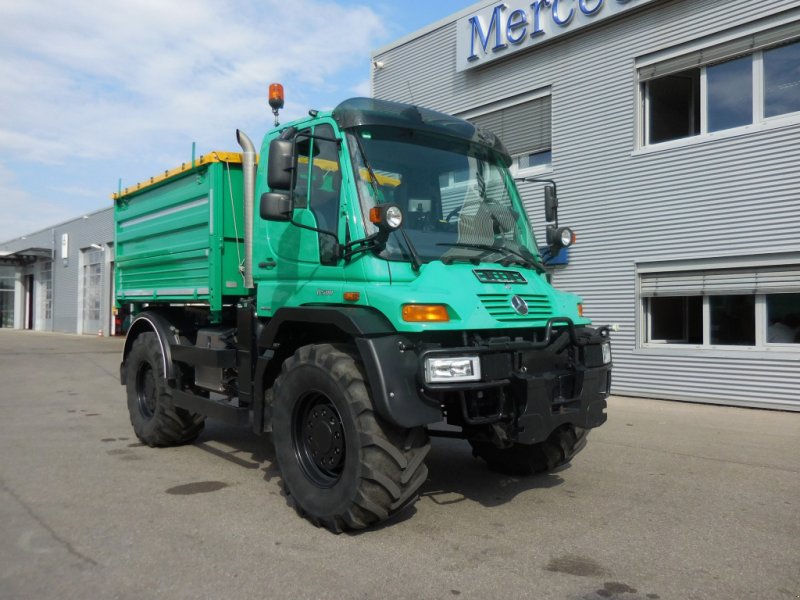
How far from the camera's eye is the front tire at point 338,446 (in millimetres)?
4137

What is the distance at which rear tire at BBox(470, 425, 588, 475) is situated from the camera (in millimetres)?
5484

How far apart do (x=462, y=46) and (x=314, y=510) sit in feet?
37.0

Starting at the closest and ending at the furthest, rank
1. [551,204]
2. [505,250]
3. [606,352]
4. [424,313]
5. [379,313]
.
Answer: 1. [424,313]
2. [379,313]
3. [606,352]
4. [505,250]
5. [551,204]

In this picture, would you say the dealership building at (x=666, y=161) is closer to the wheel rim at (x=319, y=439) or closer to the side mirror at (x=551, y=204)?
the side mirror at (x=551, y=204)

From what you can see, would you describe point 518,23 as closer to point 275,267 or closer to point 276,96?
point 276,96

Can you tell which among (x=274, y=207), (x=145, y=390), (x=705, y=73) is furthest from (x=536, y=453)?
(x=705, y=73)

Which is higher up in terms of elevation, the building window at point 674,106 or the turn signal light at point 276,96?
the building window at point 674,106

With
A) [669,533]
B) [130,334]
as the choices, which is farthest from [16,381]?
[669,533]

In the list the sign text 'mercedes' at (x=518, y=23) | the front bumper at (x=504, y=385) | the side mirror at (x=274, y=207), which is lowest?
the front bumper at (x=504, y=385)

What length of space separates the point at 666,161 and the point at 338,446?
332 inches

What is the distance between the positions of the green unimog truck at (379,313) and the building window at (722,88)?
232 inches

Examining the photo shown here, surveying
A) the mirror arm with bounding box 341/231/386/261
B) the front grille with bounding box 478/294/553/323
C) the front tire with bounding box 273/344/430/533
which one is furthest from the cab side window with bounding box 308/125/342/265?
the front grille with bounding box 478/294/553/323

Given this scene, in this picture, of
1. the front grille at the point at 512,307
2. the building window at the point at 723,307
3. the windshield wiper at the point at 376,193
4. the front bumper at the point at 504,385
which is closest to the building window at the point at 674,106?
the building window at the point at 723,307

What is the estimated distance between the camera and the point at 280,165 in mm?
4680
